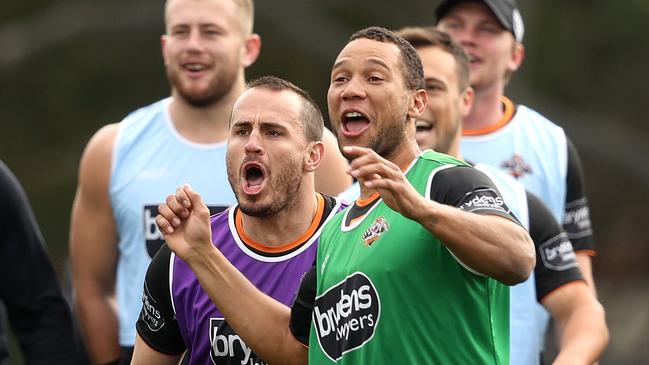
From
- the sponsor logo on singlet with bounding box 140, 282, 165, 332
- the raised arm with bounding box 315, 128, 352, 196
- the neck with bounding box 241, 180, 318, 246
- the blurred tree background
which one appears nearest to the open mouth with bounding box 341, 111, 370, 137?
the neck with bounding box 241, 180, 318, 246

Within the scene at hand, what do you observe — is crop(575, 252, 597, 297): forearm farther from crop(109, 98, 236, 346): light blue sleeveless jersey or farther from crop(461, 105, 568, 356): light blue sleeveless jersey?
crop(109, 98, 236, 346): light blue sleeveless jersey

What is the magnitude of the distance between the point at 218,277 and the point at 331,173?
190 centimetres

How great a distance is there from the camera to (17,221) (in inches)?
271

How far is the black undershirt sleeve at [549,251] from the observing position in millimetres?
6779

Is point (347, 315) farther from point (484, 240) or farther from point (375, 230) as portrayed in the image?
point (484, 240)

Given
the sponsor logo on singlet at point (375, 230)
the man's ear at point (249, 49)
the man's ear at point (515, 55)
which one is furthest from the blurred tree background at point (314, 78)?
the sponsor logo on singlet at point (375, 230)

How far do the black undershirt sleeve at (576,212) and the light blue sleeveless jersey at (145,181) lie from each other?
1583mm

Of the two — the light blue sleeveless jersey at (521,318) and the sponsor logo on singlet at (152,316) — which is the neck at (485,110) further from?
the sponsor logo on singlet at (152,316)

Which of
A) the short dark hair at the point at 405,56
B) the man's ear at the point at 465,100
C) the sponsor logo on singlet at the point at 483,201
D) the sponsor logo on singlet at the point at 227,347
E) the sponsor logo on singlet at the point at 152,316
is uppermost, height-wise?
the short dark hair at the point at 405,56

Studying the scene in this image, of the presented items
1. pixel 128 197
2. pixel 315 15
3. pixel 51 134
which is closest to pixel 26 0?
pixel 51 134

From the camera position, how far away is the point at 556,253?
6789 millimetres

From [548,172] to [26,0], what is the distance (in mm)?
12628

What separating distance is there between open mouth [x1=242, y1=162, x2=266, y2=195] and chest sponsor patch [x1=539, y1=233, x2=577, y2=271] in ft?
4.71

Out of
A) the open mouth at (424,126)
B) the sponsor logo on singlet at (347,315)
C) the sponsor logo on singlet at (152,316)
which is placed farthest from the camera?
the open mouth at (424,126)
